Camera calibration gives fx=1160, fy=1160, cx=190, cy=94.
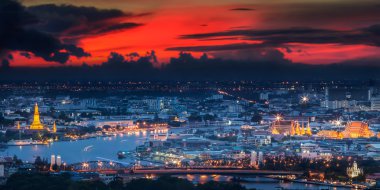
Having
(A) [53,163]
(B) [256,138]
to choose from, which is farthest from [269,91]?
(A) [53,163]

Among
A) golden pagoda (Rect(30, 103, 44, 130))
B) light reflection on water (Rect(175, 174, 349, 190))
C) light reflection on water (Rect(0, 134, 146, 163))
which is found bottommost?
light reflection on water (Rect(175, 174, 349, 190))

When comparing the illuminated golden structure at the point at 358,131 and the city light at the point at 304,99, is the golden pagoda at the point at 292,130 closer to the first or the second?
the illuminated golden structure at the point at 358,131

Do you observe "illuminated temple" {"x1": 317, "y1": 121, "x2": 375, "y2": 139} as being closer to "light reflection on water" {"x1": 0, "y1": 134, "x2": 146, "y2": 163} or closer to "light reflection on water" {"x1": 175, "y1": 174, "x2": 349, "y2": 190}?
"light reflection on water" {"x1": 0, "y1": 134, "x2": 146, "y2": 163}

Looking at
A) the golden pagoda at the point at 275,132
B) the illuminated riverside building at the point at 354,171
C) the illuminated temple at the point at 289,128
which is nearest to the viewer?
the illuminated riverside building at the point at 354,171

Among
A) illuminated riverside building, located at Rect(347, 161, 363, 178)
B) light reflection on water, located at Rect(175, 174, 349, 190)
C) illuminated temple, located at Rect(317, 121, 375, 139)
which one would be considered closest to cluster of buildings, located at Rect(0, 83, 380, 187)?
illuminated temple, located at Rect(317, 121, 375, 139)

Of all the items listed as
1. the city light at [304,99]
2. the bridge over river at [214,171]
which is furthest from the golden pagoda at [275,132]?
the city light at [304,99]

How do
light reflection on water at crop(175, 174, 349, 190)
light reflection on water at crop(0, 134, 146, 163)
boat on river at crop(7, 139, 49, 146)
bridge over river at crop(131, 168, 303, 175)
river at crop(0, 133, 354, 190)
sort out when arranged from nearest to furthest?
light reflection on water at crop(175, 174, 349, 190) → river at crop(0, 133, 354, 190) → bridge over river at crop(131, 168, 303, 175) → light reflection on water at crop(0, 134, 146, 163) → boat on river at crop(7, 139, 49, 146)
